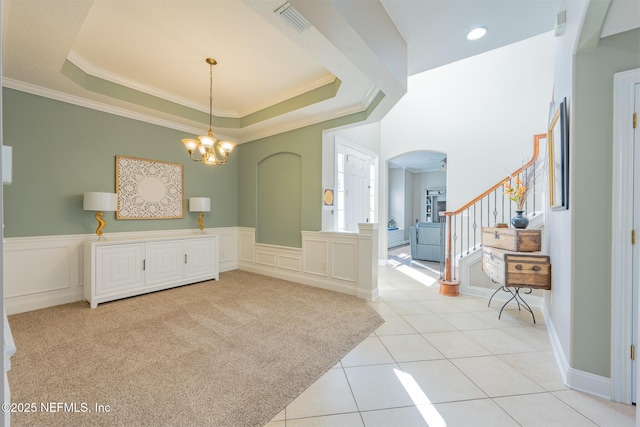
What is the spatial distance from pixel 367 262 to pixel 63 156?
427 centimetres

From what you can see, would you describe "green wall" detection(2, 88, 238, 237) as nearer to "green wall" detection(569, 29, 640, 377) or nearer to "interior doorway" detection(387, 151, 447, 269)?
"green wall" detection(569, 29, 640, 377)

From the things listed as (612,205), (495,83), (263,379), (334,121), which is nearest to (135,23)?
(334,121)

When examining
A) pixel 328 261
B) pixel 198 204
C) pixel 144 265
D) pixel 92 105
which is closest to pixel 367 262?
pixel 328 261

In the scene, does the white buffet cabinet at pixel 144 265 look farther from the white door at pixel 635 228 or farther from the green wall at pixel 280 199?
the white door at pixel 635 228

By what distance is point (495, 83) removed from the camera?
209 inches

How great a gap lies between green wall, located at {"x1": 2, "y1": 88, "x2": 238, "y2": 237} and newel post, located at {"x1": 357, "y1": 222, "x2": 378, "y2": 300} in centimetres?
318

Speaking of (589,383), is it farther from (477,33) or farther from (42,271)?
(42,271)

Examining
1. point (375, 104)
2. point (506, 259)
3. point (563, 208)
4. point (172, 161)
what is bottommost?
point (506, 259)

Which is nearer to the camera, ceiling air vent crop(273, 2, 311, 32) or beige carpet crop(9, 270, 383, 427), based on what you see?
beige carpet crop(9, 270, 383, 427)

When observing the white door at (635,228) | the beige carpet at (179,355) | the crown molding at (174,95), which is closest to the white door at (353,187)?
the crown molding at (174,95)

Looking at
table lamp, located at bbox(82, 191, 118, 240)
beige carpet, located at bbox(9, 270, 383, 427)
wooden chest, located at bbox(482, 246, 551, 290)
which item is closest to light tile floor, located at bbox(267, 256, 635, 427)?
beige carpet, located at bbox(9, 270, 383, 427)

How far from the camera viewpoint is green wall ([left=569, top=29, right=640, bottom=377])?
1.93 metres

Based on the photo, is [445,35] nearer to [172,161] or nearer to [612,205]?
[612,205]

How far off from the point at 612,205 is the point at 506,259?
1.17 m
